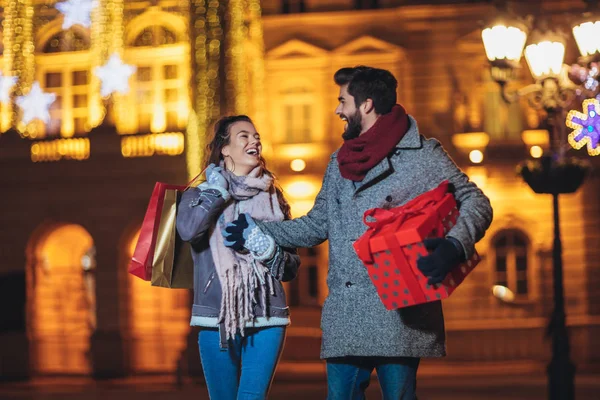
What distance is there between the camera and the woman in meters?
5.90

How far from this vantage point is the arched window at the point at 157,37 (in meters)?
22.7

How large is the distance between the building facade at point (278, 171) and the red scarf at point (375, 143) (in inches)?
647

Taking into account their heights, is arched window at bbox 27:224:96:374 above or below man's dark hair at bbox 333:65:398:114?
below

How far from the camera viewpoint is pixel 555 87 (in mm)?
12477

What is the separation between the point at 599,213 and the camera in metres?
22.4

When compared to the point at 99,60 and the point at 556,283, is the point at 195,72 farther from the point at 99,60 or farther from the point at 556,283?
the point at 556,283

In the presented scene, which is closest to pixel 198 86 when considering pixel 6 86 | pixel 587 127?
pixel 6 86

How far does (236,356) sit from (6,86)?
1753cm

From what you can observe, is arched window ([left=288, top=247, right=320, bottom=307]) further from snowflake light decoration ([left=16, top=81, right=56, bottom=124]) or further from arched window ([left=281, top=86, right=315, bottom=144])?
snowflake light decoration ([left=16, top=81, right=56, bottom=124])

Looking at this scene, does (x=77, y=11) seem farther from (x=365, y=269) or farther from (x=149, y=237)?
(x=365, y=269)

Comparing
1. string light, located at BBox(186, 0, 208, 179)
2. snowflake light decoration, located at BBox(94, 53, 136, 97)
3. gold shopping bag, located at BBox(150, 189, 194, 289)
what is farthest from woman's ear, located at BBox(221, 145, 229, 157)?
snowflake light decoration, located at BBox(94, 53, 136, 97)

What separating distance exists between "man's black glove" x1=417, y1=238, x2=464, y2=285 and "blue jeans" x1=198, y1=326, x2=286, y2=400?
1348 mm

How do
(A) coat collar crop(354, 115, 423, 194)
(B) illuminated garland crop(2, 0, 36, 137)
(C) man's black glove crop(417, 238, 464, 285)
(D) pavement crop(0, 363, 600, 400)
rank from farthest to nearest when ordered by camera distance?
(B) illuminated garland crop(2, 0, 36, 137)
(D) pavement crop(0, 363, 600, 400)
(A) coat collar crop(354, 115, 423, 194)
(C) man's black glove crop(417, 238, 464, 285)

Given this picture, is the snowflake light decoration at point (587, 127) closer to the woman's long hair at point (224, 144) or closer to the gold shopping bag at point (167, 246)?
the woman's long hair at point (224, 144)
